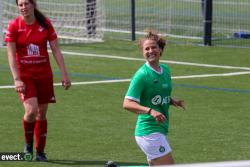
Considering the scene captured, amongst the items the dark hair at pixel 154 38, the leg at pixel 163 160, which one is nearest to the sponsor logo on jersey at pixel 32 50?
the dark hair at pixel 154 38

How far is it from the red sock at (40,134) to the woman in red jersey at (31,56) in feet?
0.44

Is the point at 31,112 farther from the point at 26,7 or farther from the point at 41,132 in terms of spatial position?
the point at 26,7

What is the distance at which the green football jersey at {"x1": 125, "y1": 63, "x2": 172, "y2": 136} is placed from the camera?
768 cm

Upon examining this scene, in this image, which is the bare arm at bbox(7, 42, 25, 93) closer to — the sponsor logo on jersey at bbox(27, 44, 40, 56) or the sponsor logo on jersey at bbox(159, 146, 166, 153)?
the sponsor logo on jersey at bbox(27, 44, 40, 56)

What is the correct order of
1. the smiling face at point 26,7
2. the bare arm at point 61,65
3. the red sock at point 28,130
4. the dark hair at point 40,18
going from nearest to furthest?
the smiling face at point 26,7, the dark hair at point 40,18, the bare arm at point 61,65, the red sock at point 28,130

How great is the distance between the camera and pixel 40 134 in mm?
10188

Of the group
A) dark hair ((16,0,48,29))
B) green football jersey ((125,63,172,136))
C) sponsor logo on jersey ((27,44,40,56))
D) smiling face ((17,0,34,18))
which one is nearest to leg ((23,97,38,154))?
sponsor logo on jersey ((27,44,40,56))

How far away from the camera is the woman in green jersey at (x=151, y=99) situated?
25.2 ft

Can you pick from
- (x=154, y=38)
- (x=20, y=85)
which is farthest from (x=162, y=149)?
(x=20, y=85)

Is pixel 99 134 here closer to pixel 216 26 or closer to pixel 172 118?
pixel 172 118

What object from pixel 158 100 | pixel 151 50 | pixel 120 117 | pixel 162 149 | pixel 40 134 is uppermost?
pixel 151 50

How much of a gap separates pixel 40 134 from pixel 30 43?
1104mm

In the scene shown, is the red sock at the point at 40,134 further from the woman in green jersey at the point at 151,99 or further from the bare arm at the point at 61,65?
the woman in green jersey at the point at 151,99

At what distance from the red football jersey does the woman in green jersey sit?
7.64ft
